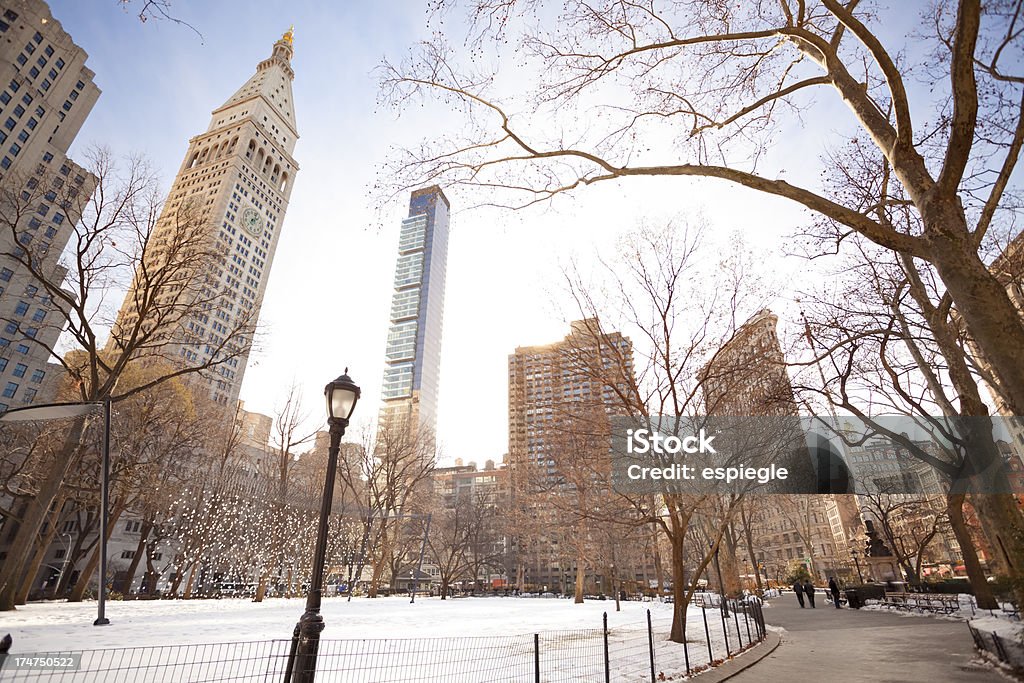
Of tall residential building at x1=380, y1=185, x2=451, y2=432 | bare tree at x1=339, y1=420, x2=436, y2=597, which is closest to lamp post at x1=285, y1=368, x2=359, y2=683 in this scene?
bare tree at x1=339, y1=420, x2=436, y2=597

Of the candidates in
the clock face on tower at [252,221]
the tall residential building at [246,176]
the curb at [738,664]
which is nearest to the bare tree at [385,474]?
the curb at [738,664]

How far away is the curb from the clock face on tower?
398ft

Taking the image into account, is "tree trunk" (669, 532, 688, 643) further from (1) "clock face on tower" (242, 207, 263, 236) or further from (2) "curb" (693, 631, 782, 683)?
(1) "clock face on tower" (242, 207, 263, 236)

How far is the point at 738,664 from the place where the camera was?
8.77m

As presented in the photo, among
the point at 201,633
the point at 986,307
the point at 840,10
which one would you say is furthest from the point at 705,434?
the point at 201,633

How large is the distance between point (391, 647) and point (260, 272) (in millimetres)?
114727

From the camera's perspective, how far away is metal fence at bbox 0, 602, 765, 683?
546 centimetres

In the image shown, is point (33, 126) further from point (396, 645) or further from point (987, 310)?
point (987, 310)

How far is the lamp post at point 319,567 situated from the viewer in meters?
4.36

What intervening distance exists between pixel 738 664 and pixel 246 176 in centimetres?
13475

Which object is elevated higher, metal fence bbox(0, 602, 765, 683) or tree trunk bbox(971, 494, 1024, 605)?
tree trunk bbox(971, 494, 1024, 605)

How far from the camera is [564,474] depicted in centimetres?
2272

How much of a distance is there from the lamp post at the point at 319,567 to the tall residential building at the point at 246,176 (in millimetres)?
89089

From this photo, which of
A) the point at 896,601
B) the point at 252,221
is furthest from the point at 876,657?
the point at 252,221
